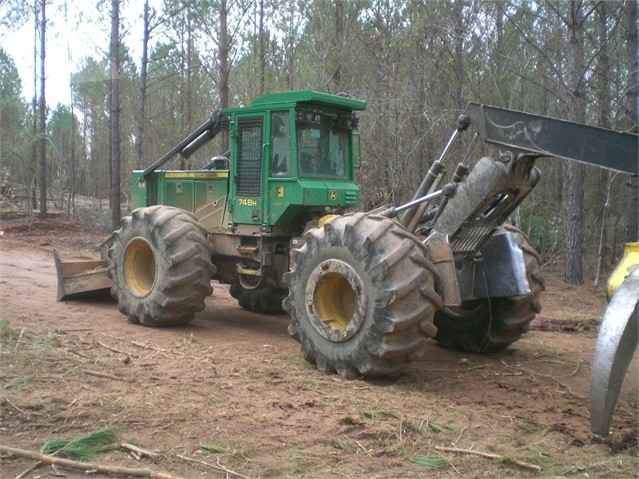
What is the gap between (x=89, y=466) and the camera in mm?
A: 3910

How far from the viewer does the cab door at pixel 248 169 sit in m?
8.09

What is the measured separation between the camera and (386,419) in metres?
4.93

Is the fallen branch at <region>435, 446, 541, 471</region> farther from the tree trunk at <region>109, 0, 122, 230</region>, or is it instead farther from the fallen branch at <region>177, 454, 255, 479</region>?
the tree trunk at <region>109, 0, 122, 230</region>

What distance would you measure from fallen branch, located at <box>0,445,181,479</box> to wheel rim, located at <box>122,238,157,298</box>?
4.55 metres

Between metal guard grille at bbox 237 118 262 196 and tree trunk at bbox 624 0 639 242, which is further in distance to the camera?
tree trunk at bbox 624 0 639 242

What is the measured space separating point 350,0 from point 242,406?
1407 centimetres

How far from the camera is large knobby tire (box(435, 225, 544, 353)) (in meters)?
7.01

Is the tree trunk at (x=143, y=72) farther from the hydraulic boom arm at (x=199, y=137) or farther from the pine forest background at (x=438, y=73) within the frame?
the hydraulic boom arm at (x=199, y=137)

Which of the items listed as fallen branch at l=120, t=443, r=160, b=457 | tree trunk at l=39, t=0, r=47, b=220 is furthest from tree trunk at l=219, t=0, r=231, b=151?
fallen branch at l=120, t=443, r=160, b=457

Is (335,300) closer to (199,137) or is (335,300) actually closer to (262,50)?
(199,137)

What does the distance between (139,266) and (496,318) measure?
452 cm

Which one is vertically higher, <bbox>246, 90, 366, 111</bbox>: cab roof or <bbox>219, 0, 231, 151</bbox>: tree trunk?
<bbox>219, 0, 231, 151</bbox>: tree trunk

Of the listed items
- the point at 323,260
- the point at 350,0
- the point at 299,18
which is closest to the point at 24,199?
the point at 299,18

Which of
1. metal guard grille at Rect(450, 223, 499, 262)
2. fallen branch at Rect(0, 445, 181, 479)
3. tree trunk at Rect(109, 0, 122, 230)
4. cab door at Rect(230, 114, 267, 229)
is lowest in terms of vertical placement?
fallen branch at Rect(0, 445, 181, 479)
